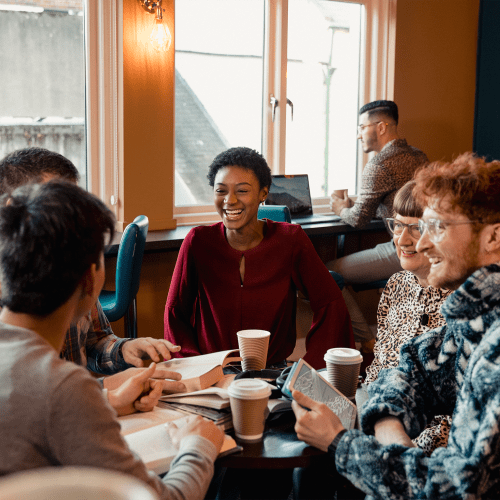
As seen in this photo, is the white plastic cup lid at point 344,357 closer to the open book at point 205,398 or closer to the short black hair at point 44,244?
the open book at point 205,398

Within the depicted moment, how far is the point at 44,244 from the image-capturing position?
2.87ft

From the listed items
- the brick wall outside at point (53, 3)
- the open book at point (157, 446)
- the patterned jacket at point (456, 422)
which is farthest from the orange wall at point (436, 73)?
→ the open book at point (157, 446)

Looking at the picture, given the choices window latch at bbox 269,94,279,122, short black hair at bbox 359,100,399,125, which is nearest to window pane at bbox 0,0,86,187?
window latch at bbox 269,94,279,122

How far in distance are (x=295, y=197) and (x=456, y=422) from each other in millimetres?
2899

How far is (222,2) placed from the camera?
370 cm

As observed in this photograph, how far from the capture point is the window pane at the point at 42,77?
3117mm

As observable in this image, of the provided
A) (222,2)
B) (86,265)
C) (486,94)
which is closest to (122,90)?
(222,2)

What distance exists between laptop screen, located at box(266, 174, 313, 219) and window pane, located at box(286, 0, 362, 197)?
302 mm

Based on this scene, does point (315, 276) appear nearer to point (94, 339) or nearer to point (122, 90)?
point (94, 339)

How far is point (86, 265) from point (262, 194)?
150 cm

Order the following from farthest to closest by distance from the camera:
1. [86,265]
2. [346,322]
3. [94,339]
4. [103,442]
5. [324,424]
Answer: [346,322]
[94,339]
[324,424]
[86,265]
[103,442]

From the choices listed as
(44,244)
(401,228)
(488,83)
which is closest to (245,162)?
(401,228)

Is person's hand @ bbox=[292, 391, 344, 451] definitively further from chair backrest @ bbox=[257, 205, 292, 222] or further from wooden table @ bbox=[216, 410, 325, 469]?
chair backrest @ bbox=[257, 205, 292, 222]

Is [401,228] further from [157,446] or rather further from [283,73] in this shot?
[283,73]
